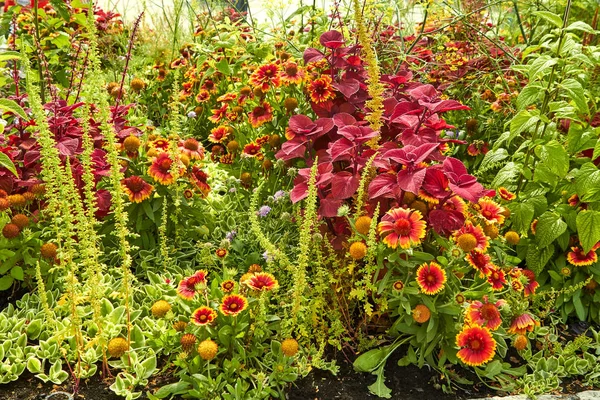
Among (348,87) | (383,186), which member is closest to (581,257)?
(383,186)

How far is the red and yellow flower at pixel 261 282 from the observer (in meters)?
2.02

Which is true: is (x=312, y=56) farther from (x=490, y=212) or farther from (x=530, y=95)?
(x=490, y=212)

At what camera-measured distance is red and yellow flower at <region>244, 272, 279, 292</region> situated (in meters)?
2.02

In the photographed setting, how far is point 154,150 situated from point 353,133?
2.85 feet

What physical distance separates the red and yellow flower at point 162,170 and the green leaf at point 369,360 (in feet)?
3.44

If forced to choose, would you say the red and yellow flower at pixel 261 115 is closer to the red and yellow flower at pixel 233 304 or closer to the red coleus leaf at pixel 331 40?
the red coleus leaf at pixel 331 40

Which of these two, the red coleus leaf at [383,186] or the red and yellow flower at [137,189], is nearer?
the red coleus leaf at [383,186]

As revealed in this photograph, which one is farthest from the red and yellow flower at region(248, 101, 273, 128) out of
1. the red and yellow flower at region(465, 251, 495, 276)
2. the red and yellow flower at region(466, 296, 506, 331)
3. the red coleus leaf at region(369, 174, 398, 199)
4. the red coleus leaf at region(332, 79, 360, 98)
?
the red and yellow flower at region(466, 296, 506, 331)

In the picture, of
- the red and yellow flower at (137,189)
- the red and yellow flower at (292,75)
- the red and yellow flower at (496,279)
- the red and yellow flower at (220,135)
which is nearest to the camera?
the red and yellow flower at (496,279)

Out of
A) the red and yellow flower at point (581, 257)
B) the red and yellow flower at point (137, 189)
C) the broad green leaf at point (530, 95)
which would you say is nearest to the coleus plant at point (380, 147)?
the broad green leaf at point (530, 95)

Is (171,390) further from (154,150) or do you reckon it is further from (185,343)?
(154,150)

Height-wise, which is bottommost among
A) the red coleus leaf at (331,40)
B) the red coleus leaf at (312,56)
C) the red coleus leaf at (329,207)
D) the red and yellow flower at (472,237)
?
the red and yellow flower at (472,237)

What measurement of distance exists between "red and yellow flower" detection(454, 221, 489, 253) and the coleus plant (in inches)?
1.3

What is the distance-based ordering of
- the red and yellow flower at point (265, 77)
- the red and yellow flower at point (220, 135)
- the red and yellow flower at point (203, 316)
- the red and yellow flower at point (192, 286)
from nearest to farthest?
the red and yellow flower at point (203, 316), the red and yellow flower at point (192, 286), the red and yellow flower at point (265, 77), the red and yellow flower at point (220, 135)
